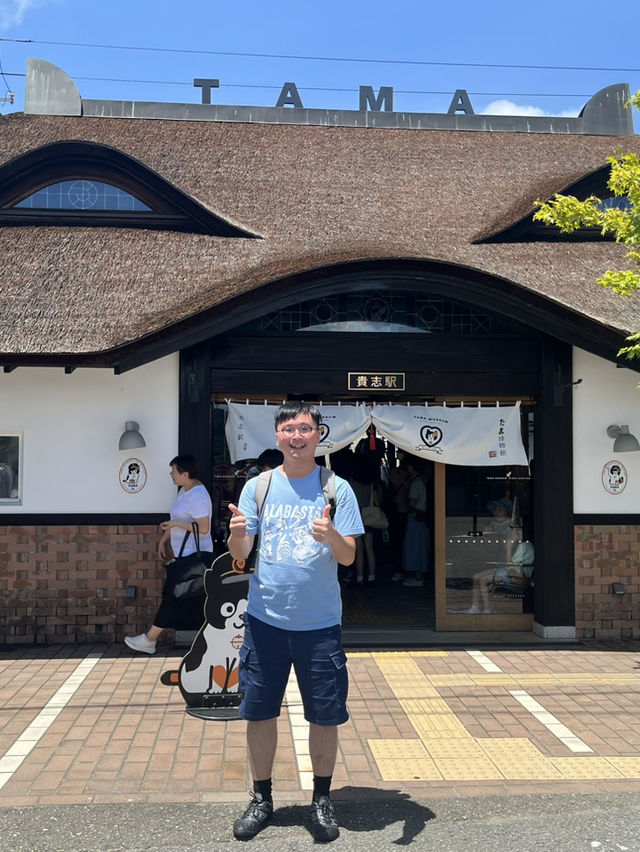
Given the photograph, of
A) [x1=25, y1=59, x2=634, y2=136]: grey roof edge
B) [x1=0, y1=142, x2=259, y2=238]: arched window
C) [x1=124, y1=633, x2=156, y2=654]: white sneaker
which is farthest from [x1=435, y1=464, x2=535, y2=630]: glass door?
[x1=25, y1=59, x2=634, y2=136]: grey roof edge

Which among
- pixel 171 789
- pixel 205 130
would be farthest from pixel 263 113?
pixel 171 789

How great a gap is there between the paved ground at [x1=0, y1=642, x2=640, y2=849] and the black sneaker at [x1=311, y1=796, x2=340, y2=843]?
0.27 meters

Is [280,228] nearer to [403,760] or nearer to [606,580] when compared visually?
[606,580]

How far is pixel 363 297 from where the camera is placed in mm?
8578

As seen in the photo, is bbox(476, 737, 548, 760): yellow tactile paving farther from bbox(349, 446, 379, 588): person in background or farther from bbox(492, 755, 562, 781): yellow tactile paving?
bbox(349, 446, 379, 588): person in background

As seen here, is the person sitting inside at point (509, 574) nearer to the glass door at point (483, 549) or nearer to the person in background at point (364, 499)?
the glass door at point (483, 549)

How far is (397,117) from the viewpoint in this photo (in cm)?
1357

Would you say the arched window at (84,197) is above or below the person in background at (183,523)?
above

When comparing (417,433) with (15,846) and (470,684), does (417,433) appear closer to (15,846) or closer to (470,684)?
(470,684)

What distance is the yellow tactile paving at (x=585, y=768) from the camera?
16.5 ft

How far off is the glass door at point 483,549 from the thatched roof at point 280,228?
2.13 m

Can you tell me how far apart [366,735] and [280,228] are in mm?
6071

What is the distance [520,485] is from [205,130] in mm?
7092

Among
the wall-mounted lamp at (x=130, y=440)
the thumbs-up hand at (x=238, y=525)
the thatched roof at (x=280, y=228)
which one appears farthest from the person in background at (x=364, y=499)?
the thumbs-up hand at (x=238, y=525)
